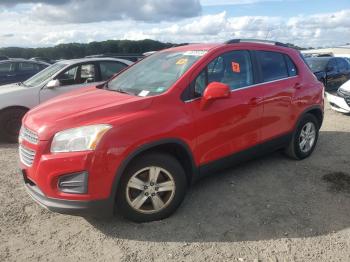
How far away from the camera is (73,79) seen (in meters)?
7.86

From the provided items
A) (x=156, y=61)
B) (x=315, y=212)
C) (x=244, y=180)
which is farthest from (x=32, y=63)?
(x=315, y=212)

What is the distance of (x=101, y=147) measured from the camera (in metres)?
3.28

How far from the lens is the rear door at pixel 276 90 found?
481cm

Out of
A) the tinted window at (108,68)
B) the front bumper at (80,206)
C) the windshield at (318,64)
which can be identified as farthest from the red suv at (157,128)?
the windshield at (318,64)

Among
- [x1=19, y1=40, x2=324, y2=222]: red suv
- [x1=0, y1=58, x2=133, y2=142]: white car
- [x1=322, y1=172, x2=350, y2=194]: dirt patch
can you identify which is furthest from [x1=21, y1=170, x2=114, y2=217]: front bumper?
[x1=0, y1=58, x2=133, y2=142]: white car

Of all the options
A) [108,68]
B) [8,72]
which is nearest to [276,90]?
[108,68]

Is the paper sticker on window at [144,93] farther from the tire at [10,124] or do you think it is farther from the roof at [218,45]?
the tire at [10,124]

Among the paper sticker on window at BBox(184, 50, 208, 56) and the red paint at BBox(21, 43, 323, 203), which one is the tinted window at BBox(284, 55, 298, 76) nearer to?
the red paint at BBox(21, 43, 323, 203)

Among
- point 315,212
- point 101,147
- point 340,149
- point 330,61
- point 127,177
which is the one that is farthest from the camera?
point 330,61

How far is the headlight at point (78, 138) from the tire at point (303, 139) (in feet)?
10.4

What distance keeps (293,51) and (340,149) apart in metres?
2.00

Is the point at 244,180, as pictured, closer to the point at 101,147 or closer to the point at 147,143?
the point at 147,143

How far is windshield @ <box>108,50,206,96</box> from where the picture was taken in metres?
4.07

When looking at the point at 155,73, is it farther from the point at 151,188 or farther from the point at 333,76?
the point at 333,76
